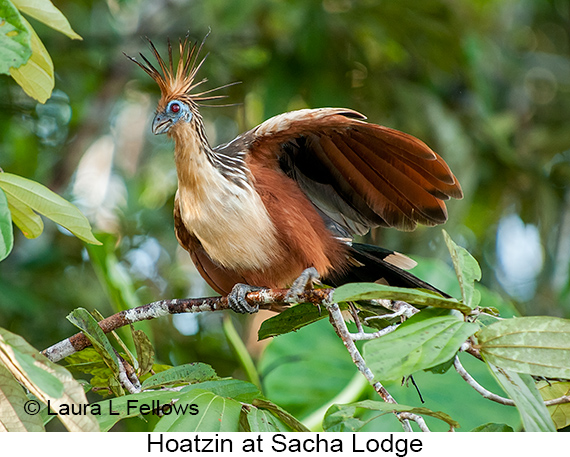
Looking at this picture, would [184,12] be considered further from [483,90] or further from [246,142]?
[246,142]

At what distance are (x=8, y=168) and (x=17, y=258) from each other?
0.59 meters

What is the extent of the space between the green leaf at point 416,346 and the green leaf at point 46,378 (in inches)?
21.2

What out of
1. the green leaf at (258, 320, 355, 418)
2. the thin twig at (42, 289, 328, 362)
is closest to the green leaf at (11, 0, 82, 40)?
the thin twig at (42, 289, 328, 362)

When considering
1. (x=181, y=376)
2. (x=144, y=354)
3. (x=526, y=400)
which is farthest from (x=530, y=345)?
(x=144, y=354)

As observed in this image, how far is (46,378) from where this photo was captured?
1057 mm

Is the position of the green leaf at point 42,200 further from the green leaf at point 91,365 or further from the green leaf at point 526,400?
the green leaf at point 526,400

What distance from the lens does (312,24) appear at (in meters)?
3.58

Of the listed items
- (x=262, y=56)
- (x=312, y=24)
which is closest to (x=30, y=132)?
(x=262, y=56)

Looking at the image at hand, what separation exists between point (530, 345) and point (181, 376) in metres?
0.80

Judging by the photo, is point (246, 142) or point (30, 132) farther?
point (30, 132)

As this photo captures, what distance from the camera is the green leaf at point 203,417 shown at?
121 centimetres

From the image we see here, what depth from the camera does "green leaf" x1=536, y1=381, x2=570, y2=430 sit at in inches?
58.3

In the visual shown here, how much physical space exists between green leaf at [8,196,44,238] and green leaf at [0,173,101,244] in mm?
77

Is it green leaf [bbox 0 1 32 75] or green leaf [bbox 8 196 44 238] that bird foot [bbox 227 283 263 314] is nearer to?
green leaf [bbox 8 196 44 238]
